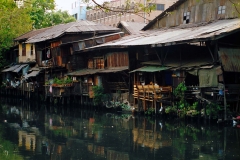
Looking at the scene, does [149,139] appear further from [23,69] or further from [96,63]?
[23,69]

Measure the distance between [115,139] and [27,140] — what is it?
3743mm

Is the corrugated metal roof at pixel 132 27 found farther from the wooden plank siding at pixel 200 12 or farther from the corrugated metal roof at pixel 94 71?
the wooden plank siding at pixel 200 12

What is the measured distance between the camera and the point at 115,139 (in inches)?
696

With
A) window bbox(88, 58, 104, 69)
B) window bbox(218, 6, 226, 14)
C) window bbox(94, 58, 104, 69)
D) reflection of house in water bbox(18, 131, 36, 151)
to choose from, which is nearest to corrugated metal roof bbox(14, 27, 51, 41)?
window bbox(88, 58, 104, 69)

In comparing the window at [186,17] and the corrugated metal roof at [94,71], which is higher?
the window at [186,17]

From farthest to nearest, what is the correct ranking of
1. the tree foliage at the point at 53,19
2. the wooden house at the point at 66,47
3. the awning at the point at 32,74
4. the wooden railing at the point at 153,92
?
the tree foliage at the point at 53,19, the awning at the point at 32,74, the wooden house at the point at 66,47, the wooden railing at the point at 153,92

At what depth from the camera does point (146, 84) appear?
26.5m

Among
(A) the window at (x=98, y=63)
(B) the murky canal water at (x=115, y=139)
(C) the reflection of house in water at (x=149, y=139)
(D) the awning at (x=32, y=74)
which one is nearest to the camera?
(B) the murky canal water at (x=115, y=139)

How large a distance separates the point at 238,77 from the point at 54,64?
19.1 meters

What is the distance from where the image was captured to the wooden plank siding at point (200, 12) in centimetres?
2500

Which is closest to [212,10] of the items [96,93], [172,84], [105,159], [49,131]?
[172,84]

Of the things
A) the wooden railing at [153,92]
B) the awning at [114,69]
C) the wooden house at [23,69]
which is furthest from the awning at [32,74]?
the wooden railing at [153,92]

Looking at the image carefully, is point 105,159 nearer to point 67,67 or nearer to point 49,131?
point 49,131

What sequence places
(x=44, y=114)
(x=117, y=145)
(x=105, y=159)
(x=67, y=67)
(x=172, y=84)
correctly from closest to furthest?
(x=105, y=159) → (x=117, y=145) → (x=172, y=84) → (x=44, y=114) → (x=67, y=67)
